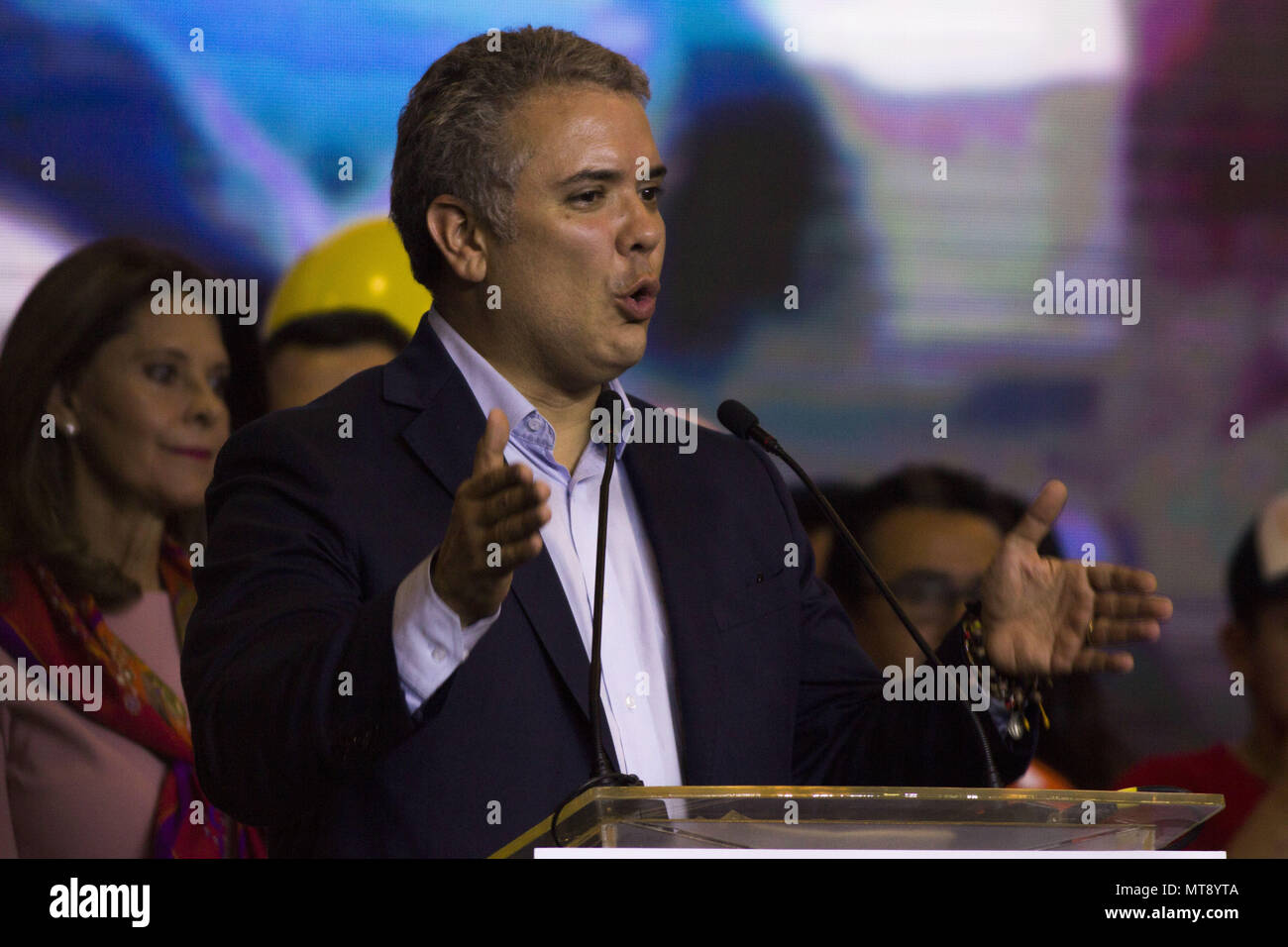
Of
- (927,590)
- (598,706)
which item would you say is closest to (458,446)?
Answer: (598,706)

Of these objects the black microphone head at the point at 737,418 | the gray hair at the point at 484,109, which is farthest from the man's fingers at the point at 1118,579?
the gray hair at the point at 484,109

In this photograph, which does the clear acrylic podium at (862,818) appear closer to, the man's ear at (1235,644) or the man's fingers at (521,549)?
the man's fingers at (521,549)

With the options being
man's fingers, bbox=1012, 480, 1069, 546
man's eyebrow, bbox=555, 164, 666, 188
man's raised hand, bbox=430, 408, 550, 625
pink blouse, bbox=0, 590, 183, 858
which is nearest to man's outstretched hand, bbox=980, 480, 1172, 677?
man's fingers, bbox=1012, 480, 1069, 546

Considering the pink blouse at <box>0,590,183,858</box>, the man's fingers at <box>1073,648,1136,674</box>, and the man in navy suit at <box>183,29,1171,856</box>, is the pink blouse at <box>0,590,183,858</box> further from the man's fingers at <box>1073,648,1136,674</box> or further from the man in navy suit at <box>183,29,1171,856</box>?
the man's fingers at <box>1073,648,1136,674</box>

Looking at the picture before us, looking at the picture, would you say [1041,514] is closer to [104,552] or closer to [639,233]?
[639,233]

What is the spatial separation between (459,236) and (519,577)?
578 mm

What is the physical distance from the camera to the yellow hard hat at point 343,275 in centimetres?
292

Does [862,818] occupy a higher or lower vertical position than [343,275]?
lower

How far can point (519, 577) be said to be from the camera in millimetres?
1695

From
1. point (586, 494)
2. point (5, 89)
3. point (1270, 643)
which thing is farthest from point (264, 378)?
point (1270, 643)

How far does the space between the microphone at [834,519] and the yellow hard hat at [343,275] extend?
4.32ft

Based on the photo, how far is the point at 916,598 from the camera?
3.07m

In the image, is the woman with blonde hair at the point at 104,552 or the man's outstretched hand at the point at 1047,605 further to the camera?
the woman with blonde hair at the point at 104,552
